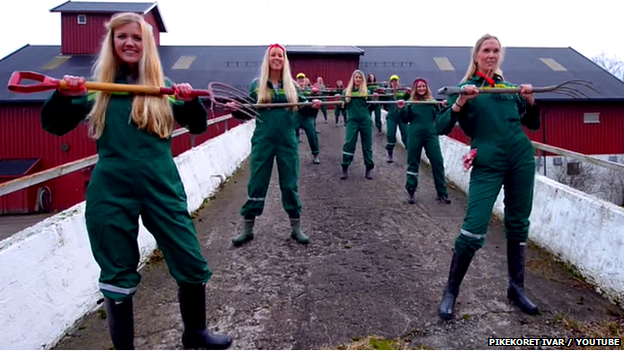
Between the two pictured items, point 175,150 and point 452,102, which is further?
point 175,150

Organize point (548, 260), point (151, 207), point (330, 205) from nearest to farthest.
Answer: point (151, 207), point (548, 260), point (330, 205)

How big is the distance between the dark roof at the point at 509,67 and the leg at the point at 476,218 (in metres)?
21.5

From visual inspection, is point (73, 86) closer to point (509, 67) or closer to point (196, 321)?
point (196, 321)

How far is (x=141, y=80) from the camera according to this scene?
2.71 meters

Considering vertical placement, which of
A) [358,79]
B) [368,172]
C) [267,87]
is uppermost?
[358,79]

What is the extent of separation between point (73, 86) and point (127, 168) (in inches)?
18.7

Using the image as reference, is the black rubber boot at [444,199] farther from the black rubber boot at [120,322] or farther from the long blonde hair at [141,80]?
the black rubber boot at [120,322]

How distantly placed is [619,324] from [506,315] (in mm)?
759

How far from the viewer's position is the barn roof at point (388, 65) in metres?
24.7

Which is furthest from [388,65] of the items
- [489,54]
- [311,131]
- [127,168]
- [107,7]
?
[127,168]

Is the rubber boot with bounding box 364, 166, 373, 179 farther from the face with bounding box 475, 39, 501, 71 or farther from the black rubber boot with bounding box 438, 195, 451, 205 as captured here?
the face with bounding box 475, 39, 501, 71

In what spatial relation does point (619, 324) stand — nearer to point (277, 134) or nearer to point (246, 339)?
point (246, 339)

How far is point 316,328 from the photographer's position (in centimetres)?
334

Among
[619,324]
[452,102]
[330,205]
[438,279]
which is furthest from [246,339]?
[330,205]
